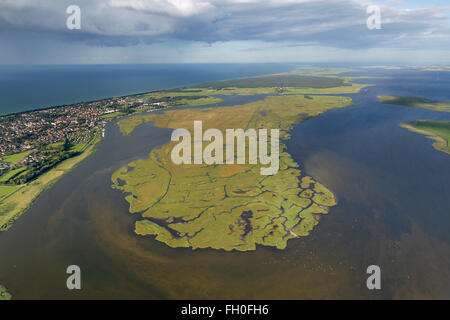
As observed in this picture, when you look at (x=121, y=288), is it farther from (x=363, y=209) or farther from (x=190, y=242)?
(x=363, y=209)

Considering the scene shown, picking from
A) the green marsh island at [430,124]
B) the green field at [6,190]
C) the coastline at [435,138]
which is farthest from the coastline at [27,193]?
the green marsh island at [430,124]

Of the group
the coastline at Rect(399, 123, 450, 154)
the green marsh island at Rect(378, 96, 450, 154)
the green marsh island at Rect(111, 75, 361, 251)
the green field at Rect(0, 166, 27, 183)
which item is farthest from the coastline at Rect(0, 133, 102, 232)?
the green marsh island at Rect(378, 96, 450, 154)

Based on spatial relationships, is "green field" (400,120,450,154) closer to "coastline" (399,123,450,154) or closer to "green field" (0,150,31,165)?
"coastline" (399,123,450,154)

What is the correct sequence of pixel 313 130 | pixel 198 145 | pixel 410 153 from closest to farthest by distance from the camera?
pixel 410 153 → pixel 198 145 → pixel 313 130

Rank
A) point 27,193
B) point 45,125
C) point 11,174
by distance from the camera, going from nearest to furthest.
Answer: point 27,193 → point 11,174 → point 45,125

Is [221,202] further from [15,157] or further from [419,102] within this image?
[419,102]

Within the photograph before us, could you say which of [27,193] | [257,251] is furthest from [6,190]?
[257,251]
